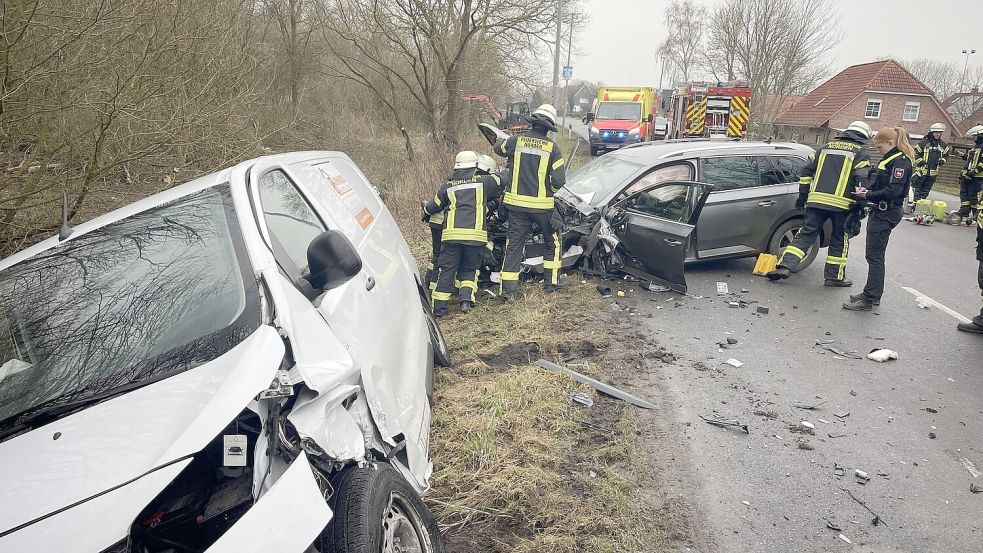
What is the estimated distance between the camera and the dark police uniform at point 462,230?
6.05 metres

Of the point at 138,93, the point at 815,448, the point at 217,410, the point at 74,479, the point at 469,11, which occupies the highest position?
the point at 469,11

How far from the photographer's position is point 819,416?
427cm

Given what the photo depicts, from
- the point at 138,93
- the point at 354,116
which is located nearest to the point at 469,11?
the point at 354,116

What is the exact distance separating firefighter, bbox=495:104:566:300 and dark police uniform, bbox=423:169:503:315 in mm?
238

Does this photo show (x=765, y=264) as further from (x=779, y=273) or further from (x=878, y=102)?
(x=878, y=102)

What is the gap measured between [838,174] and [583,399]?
14.7ft

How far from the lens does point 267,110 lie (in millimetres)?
13516

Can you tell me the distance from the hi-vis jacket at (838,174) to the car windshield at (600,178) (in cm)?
195

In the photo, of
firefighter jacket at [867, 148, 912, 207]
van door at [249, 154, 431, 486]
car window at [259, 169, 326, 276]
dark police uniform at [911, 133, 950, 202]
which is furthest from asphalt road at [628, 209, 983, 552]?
dark police uniform at [911, 133, 950, 202]

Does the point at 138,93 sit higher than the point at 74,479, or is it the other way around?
the point at 138,93

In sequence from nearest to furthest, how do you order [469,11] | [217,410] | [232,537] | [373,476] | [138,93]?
1. [232,537]
2. [217,410]
3. [373,476]
4. [138,93]
5. [469,11]

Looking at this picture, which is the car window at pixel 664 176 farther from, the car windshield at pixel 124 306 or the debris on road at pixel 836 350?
the car windshield at pixel 124 306

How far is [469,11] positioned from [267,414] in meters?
16.5

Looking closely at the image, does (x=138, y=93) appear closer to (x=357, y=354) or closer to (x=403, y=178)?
(x=357, y=354)
